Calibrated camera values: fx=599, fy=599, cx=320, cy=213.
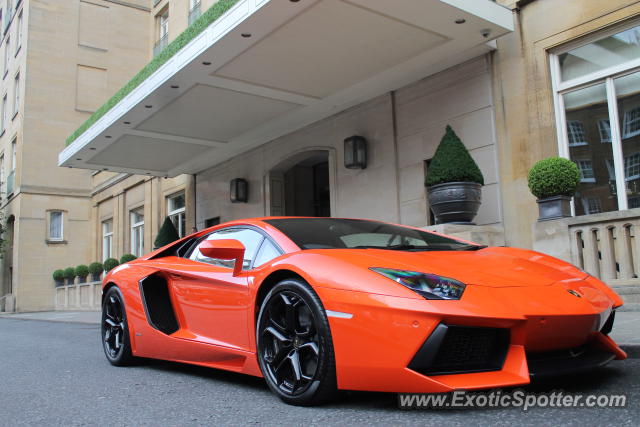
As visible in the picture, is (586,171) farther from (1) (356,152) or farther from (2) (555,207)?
(1) (356,152)

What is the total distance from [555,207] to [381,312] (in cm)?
519

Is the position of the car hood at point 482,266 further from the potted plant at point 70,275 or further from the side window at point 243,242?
the potted plant at point 70,275

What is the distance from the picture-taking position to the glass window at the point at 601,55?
25.7 ft

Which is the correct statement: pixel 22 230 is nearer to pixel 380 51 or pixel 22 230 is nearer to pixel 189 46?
pixel 189 46

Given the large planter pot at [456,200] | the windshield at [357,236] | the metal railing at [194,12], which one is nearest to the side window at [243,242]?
the windshield at [357,236]

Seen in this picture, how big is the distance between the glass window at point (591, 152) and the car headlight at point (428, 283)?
20.1 feet

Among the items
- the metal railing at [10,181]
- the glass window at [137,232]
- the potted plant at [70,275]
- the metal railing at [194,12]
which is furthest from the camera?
the metal railing at [10,181]

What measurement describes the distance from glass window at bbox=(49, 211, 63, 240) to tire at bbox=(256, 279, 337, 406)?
2643 centimetres

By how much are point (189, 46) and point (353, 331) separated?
7.87 meters

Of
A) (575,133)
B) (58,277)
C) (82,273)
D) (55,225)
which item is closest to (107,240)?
(58,277)

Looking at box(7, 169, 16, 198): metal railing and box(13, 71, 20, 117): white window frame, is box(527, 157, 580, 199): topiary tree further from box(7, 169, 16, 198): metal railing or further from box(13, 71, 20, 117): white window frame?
box(13, 71, 20, 117): white window frame

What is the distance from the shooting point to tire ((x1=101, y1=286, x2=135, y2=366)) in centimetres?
485

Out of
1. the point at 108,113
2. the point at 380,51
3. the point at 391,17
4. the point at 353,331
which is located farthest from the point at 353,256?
the point at 108,113

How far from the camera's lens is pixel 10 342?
831 cm
